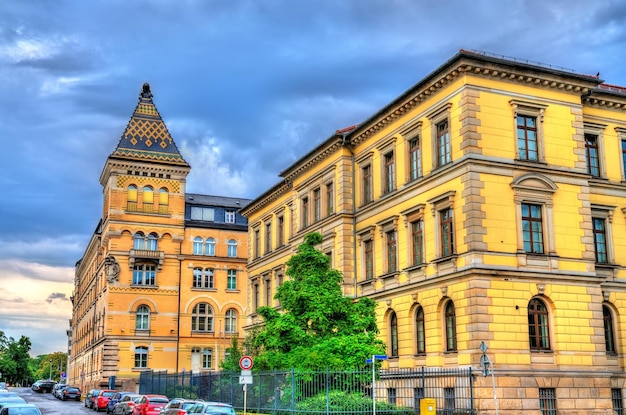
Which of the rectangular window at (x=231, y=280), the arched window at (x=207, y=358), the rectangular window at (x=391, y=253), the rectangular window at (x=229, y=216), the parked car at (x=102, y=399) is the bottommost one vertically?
the parked car at (x=102, y=399)

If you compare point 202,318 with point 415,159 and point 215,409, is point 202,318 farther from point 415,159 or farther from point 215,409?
point 215,409

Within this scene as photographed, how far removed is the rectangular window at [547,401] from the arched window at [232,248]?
5123cm

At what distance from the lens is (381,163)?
134 feet

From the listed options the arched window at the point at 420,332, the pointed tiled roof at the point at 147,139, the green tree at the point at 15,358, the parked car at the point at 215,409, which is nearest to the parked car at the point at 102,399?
the arched window at the point at 420,332

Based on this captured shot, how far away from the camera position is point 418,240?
36.7 m

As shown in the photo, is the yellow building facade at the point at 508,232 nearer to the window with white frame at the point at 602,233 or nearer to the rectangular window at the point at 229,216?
the window with white frame at the point at 602,233

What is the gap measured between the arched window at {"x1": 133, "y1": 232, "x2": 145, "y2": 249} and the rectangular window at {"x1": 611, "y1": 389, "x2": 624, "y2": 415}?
5021 centimetres

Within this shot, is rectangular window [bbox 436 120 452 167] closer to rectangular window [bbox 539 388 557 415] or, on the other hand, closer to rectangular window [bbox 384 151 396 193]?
rectangular window [bbox 384 151 396 193]

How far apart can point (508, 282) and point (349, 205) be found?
13698 mm

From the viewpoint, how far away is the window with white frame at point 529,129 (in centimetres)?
3425

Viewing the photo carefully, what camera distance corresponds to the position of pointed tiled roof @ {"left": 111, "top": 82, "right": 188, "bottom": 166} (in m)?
75.0

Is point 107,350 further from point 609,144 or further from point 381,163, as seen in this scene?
point 609,144

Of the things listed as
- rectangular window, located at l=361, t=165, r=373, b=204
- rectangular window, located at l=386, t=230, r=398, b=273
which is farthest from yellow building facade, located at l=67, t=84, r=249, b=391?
rectangular window, located at l=386, t=230, r=398, b=273

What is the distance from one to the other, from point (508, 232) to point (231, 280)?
4952 centimetres
